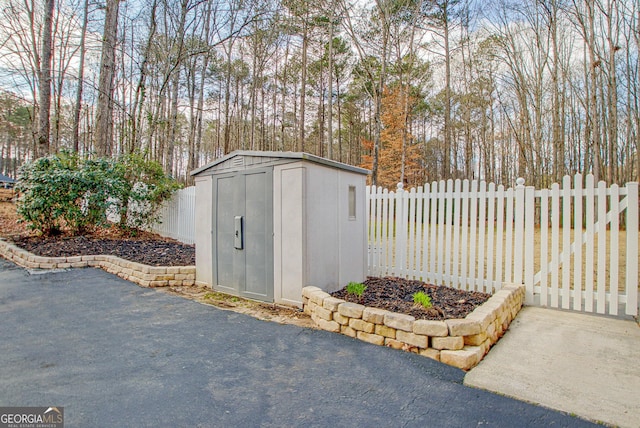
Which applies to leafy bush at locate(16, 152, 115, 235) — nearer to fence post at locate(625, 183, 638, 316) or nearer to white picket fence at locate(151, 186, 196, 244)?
white picket fence at locate(151, 186, 196, 244)

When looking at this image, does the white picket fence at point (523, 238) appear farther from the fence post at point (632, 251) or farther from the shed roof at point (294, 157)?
the shed roof at point (294, 157)

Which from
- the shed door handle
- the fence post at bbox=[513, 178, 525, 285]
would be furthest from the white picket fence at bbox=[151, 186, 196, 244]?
the fence post at bbox=[513, 178, 525, 285]

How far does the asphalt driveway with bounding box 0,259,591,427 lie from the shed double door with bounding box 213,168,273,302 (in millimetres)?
696

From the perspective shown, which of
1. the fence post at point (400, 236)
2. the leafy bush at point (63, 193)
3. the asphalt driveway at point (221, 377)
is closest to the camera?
the asphalt driveway at point (221, 377)

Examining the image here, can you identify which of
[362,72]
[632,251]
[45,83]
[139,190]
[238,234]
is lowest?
[632,251]

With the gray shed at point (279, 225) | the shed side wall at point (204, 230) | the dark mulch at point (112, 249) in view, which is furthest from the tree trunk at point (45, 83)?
the gray shed at point (279, 225)

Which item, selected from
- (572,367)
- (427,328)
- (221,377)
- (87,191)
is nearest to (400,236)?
(427,328)

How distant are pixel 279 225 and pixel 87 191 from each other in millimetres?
6800

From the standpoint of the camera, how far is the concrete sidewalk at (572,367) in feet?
6.33

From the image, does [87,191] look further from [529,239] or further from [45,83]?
[529,239]

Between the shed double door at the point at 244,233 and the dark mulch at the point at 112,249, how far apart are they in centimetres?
146

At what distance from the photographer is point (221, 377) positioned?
223cm

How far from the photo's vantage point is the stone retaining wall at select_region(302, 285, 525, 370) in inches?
99.4

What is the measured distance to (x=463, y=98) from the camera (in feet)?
A: 61.6
